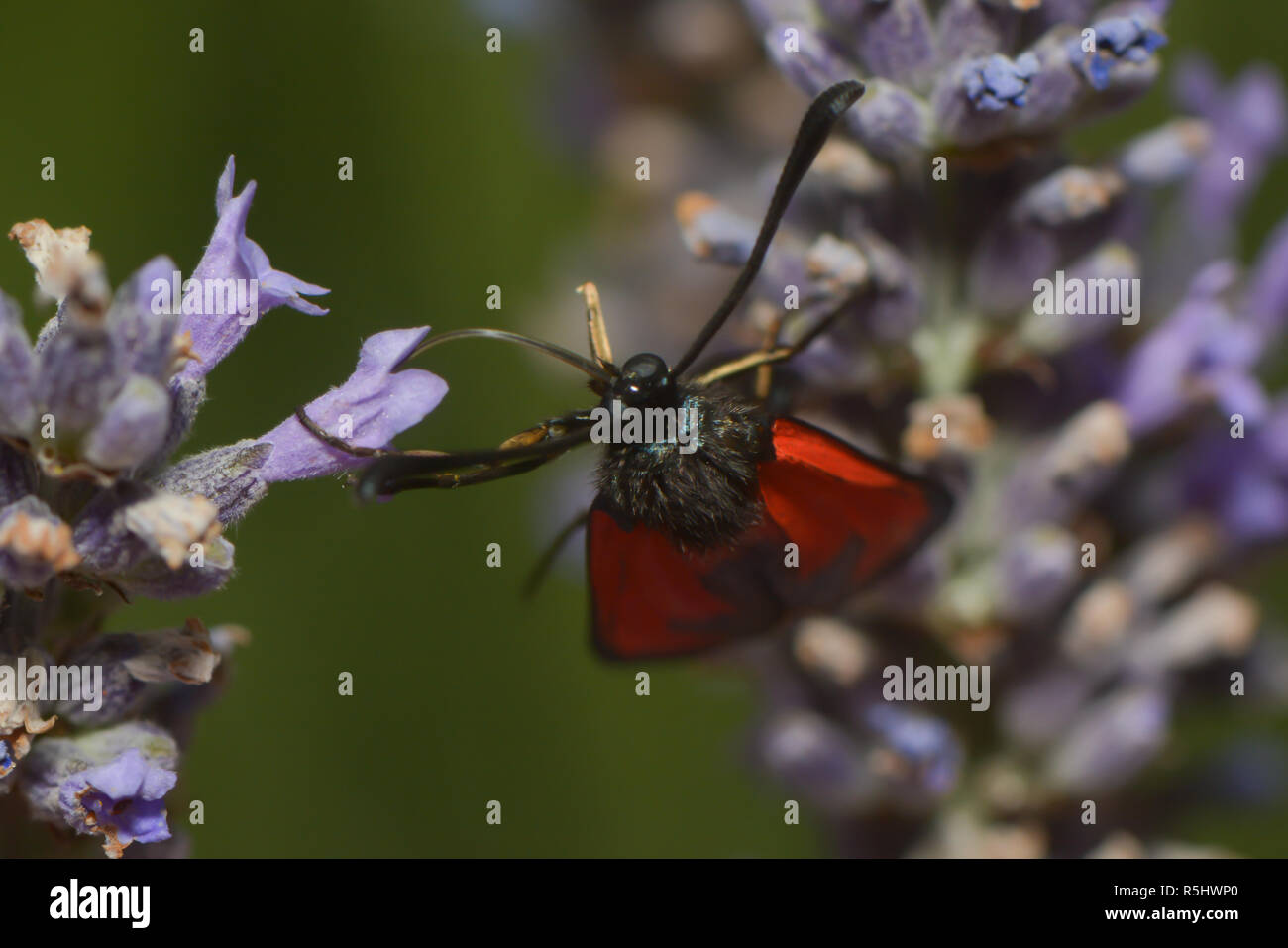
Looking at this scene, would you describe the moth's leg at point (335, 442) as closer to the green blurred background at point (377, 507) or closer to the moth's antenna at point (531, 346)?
the moth's antenna at point (531, 346)

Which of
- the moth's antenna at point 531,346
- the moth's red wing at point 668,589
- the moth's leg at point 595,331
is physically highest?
the moth's leg at point 595,331

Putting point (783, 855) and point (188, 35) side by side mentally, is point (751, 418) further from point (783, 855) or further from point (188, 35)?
point (188, 35)

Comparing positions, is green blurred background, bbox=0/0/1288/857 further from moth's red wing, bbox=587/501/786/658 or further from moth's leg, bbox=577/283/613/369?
moth's leg, bbox=577/283/613/369

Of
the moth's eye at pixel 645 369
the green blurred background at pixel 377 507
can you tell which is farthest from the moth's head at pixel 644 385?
the green blurred background at pixel 377 507

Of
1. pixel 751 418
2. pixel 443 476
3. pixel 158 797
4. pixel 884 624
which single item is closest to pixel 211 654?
pixel 158 797

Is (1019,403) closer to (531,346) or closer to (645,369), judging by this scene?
(645,369)

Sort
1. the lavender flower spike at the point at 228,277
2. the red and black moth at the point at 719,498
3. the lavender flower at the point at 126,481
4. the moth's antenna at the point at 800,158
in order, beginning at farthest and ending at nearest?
the red and black moth at the point at 719,498
the moth's antenna at the point at 800,158
the lavender flower spike at the point at 228,277
the lavender flower at the point at 126,481

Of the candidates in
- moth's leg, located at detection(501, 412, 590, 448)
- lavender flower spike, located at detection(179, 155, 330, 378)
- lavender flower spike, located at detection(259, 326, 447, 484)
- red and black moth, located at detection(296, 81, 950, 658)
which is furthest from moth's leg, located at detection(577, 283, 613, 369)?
lavender flower spike, located at detection(179, 155, 330, 378)

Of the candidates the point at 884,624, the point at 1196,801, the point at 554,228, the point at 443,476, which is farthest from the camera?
the point at 554,228
